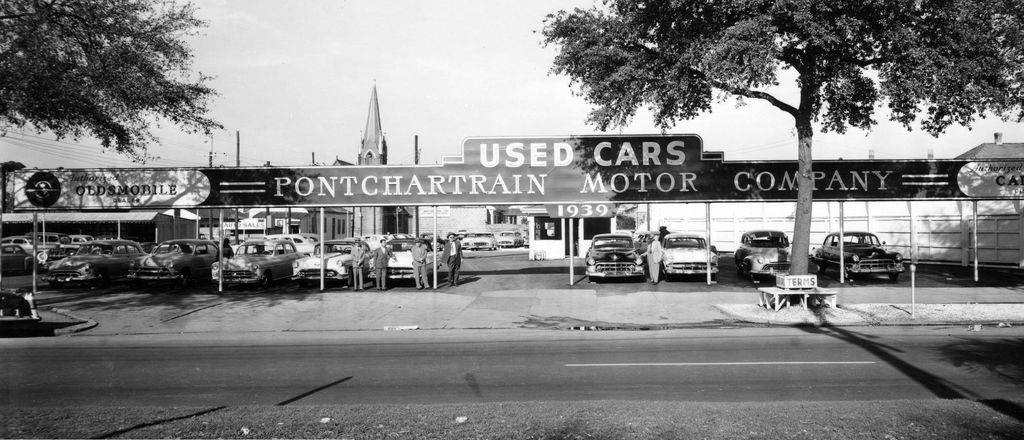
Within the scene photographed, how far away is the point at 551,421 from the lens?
5.89 m

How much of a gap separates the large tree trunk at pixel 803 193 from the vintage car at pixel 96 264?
20.8m

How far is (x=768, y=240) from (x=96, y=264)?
2195cm

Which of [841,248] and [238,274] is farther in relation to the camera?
[238,274]

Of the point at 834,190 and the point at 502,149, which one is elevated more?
the point at 502,149

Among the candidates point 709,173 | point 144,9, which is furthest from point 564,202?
point 144,9

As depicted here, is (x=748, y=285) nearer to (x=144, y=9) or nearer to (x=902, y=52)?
(x=902, y=52)

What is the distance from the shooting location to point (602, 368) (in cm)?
909

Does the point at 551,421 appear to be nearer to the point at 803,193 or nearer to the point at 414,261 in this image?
the point at 803,193

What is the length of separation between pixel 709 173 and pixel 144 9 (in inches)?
627

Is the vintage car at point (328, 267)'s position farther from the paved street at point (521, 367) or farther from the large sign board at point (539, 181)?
the paved street at point (521, 367)

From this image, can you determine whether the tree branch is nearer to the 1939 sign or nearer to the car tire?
the 1939 sign

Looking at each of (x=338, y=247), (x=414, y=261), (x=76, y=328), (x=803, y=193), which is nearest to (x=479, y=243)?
(x=338, y=247)

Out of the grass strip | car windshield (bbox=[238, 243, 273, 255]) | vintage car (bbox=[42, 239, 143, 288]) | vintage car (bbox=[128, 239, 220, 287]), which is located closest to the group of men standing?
car windshield (bbox=[238, 243, 273, 255])

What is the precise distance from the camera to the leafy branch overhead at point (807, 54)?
44.7 feet
